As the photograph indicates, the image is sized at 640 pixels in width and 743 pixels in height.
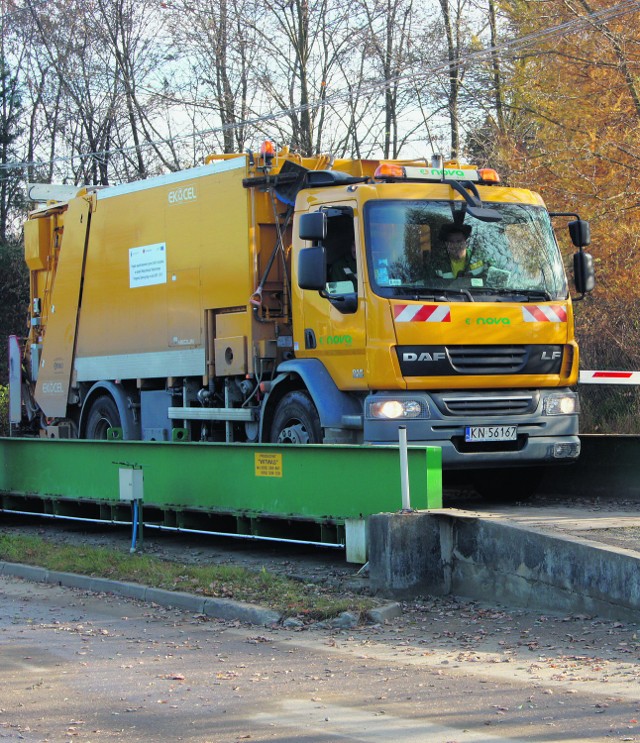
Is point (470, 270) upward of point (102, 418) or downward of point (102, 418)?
upward

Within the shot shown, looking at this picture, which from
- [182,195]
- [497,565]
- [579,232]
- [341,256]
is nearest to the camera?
[497,565]

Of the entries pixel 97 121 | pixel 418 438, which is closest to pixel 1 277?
pixel 97 121

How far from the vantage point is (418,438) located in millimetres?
10828

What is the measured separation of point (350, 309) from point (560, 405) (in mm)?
2274

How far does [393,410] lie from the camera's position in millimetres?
10891

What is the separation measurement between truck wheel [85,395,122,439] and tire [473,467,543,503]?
15.7ft

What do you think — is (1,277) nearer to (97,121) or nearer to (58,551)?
(97,121)

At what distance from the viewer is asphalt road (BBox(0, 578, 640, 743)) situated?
5652mm

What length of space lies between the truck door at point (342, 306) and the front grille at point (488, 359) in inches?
34.4

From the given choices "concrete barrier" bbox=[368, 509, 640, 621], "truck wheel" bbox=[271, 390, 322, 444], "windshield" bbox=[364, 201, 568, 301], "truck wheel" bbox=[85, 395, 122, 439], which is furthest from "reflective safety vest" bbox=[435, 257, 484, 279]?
"truck wheel" bbox=[85, 395, 122, 439]

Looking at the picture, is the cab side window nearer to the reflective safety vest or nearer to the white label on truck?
the reflective safety vest

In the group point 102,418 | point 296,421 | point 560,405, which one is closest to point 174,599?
point 296,421

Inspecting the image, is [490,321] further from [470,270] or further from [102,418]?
[102,418]

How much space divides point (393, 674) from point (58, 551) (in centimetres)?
542
